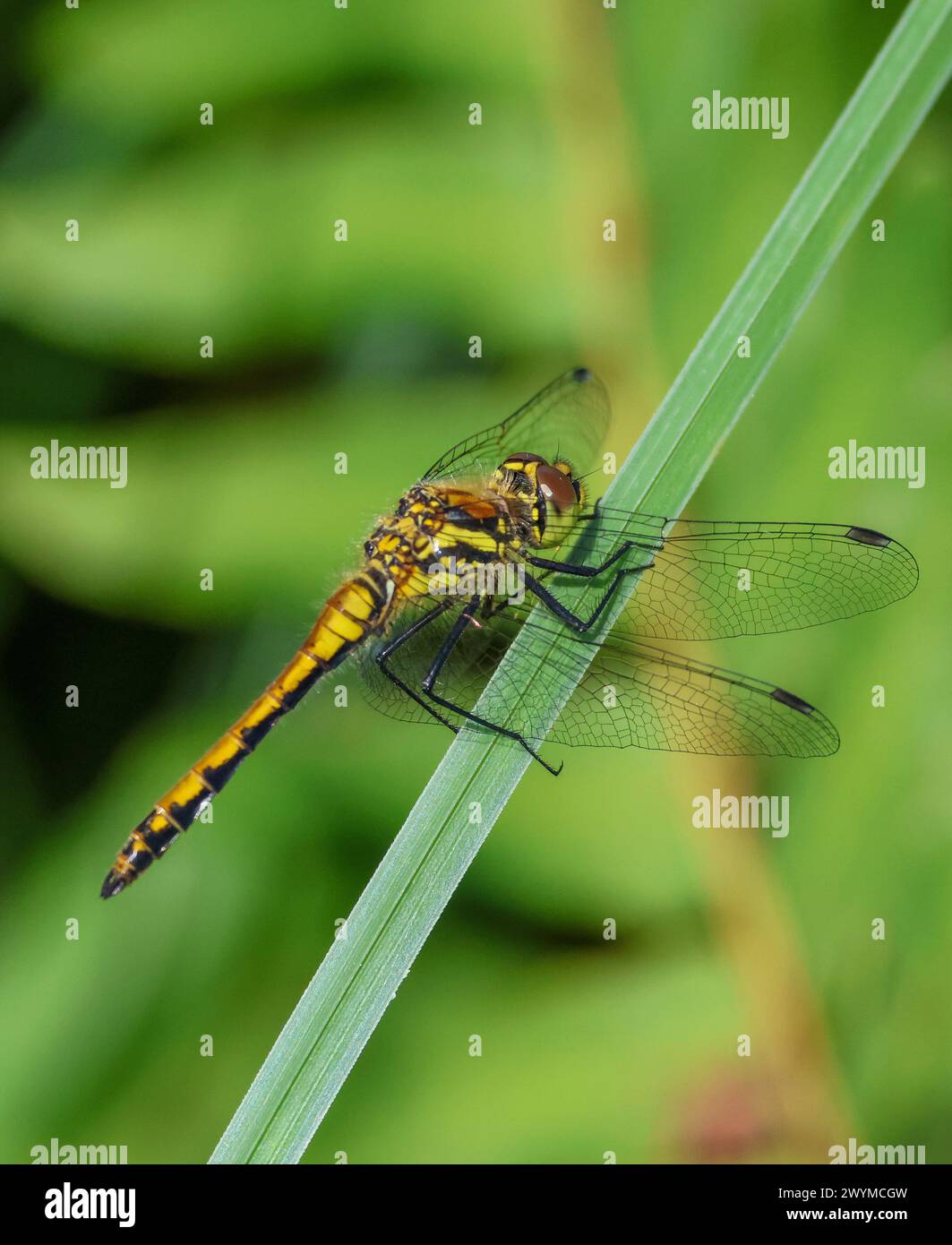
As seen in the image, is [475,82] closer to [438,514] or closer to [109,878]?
[438,514]

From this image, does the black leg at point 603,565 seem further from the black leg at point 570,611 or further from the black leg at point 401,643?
the black leg at point 401,643

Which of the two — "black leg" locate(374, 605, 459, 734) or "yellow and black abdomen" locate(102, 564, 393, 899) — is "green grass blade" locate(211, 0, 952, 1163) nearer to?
"black leg" locate(374, 605, 459, 734)

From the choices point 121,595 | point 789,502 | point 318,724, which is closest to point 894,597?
point 789,502

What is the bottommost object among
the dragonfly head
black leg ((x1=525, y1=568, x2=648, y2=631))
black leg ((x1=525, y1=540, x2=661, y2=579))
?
black leg ((x1=525, y1=568, x2=648, y2=631))

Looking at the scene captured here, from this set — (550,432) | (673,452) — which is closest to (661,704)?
(673,452)

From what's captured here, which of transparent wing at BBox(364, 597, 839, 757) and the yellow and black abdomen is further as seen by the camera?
the yellow and black abdomen

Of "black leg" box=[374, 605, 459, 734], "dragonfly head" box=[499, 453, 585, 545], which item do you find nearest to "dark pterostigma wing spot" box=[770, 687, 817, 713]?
"dragonfly head" box=[499, 453, 585, 545]

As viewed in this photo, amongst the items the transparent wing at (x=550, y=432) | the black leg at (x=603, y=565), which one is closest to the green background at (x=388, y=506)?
Answer: the transparent wing at (x=550, y=432)
